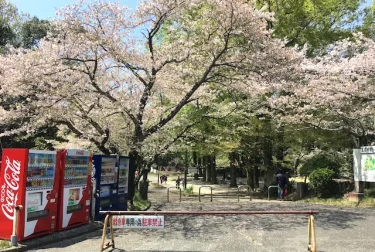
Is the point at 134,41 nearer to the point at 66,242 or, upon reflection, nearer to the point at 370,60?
the point at 66,242

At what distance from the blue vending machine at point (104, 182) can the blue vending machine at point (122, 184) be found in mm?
200

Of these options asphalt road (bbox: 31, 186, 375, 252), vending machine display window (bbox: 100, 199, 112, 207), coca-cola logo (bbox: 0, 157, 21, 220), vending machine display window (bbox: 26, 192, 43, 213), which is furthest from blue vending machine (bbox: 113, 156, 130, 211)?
coca-cola logo (bbox: 0, 157, 21, 220)

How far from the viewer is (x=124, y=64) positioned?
12.6m

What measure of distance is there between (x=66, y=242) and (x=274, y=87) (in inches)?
365

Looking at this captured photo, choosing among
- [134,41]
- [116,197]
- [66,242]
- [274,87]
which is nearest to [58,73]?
[134,41]

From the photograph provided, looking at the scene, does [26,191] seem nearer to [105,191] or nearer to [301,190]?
[105,191]

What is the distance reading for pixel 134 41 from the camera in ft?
41.4

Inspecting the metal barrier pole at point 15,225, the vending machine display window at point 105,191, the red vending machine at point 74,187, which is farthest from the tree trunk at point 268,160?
the metal barrier pole at point 15,225

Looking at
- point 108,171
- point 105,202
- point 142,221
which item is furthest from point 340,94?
point 142,221

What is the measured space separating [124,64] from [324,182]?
10485 mm

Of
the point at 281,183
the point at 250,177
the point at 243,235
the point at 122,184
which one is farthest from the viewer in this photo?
the point at 250,177

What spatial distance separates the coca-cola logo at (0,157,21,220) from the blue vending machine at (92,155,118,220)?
2896mm

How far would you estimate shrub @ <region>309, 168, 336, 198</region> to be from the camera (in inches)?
648

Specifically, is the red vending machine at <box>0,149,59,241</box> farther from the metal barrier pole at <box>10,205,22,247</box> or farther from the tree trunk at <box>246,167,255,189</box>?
the tree trunk at <box>246,167,255,189</box>
